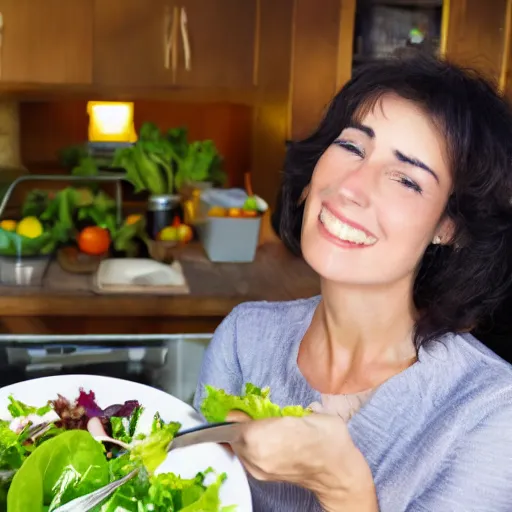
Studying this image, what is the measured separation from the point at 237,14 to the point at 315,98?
0.45m

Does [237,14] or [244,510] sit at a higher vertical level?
[237,14]

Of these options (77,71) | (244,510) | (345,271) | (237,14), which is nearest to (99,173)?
(77,71)

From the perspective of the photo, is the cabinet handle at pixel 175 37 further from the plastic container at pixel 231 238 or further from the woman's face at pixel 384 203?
the woman's face at pixel 384 203

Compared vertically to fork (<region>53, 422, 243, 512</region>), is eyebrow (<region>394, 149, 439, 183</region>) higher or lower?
higher

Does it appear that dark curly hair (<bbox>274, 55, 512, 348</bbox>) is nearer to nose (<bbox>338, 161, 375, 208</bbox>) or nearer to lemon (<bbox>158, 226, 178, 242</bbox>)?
nose (<bbox>338, 161, 375, 208</bbox>)

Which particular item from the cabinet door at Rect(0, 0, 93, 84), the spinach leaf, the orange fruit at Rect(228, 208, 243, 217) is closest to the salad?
the spinach leaf

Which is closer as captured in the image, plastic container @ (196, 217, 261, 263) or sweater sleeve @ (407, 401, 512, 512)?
sweater sleeve @ (407, 401, 512, 512)

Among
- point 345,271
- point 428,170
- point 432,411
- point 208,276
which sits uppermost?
point 428,170

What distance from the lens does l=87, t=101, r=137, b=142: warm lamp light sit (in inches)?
120

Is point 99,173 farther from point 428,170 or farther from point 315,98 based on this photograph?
point 428,170

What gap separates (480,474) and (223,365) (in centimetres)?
42

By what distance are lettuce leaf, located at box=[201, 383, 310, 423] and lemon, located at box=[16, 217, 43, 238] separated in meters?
1.64

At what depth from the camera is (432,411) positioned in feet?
3.36

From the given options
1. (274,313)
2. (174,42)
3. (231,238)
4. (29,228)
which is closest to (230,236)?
(231,238)
